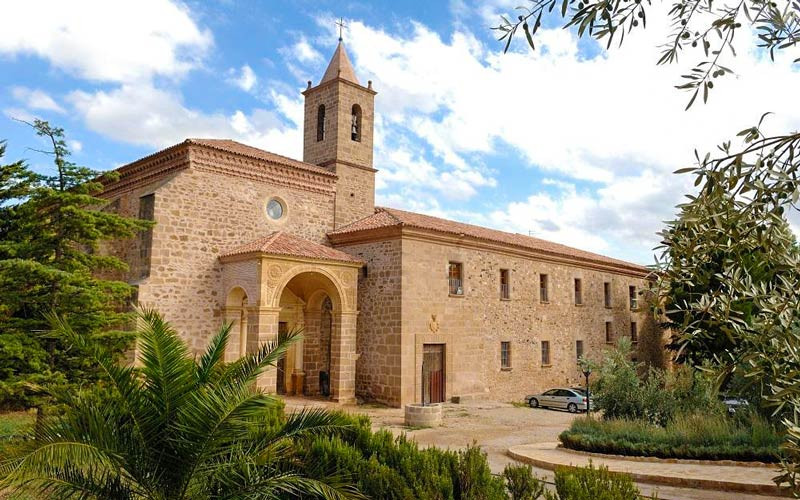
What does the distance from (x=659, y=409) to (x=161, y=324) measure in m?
11.1

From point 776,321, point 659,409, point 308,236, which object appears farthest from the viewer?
point 308,236

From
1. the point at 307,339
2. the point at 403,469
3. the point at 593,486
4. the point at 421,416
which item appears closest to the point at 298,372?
the point at 307,339

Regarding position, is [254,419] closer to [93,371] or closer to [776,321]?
[776,321]

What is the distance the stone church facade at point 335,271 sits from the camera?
17.3 metres

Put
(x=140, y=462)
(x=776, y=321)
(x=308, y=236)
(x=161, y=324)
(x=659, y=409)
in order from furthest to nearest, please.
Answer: (x=308, y=236)
(x=659, y=409)
(x=161, y=324)
(x=140, y=462)
(x=776, y=321)

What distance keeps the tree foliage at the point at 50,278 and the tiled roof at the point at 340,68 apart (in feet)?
40.8

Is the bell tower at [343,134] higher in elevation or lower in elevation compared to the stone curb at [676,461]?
higher

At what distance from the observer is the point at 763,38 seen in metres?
3.14

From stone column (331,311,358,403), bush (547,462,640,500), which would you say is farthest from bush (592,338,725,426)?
stone column (331,311,358,403)

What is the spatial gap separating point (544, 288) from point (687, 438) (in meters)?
14.7

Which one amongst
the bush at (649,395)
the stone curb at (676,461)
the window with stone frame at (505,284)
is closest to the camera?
the stone curb at (676,461)

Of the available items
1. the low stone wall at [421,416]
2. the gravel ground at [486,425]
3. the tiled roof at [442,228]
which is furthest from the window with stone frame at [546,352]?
the low stone wall at [421,416]

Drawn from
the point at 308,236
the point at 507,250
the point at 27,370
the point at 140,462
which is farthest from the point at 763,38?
the point at 507,250

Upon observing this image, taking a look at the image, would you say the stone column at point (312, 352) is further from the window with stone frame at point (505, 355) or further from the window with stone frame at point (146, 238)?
the window with stone frame at point (505, 355)
